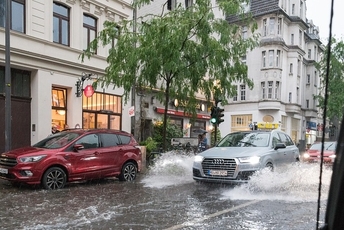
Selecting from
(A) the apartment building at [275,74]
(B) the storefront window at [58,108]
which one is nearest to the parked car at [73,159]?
(B) the storefront window at [58,108]

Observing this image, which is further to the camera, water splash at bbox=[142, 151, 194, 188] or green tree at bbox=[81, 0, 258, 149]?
green tree at bbox=[81, 0, 258, 149]

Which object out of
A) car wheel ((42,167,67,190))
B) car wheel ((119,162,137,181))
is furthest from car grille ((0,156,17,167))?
car wheel ((119,162,137,181))

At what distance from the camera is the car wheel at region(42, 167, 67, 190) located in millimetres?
9898

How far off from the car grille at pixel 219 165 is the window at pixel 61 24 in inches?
441

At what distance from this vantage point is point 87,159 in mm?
10805

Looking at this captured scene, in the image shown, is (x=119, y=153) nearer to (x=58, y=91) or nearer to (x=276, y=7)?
(x=58, y=91)

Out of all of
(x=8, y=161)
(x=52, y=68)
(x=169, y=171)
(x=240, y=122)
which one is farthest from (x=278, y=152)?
(x=240, y=122)

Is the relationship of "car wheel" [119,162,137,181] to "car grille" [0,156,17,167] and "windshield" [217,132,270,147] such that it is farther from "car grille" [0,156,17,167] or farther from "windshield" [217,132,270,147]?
"car grille" [0,156,17,167]

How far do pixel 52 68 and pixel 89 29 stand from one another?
3.63 meters

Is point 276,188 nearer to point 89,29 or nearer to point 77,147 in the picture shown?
point 77,147

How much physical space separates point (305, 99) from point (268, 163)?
43.4 m

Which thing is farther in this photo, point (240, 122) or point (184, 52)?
point (240, 122)

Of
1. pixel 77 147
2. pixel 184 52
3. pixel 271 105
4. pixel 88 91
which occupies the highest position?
pixel 184 52

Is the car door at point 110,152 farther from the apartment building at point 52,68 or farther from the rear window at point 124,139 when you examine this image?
the apartment building at point 52,68
